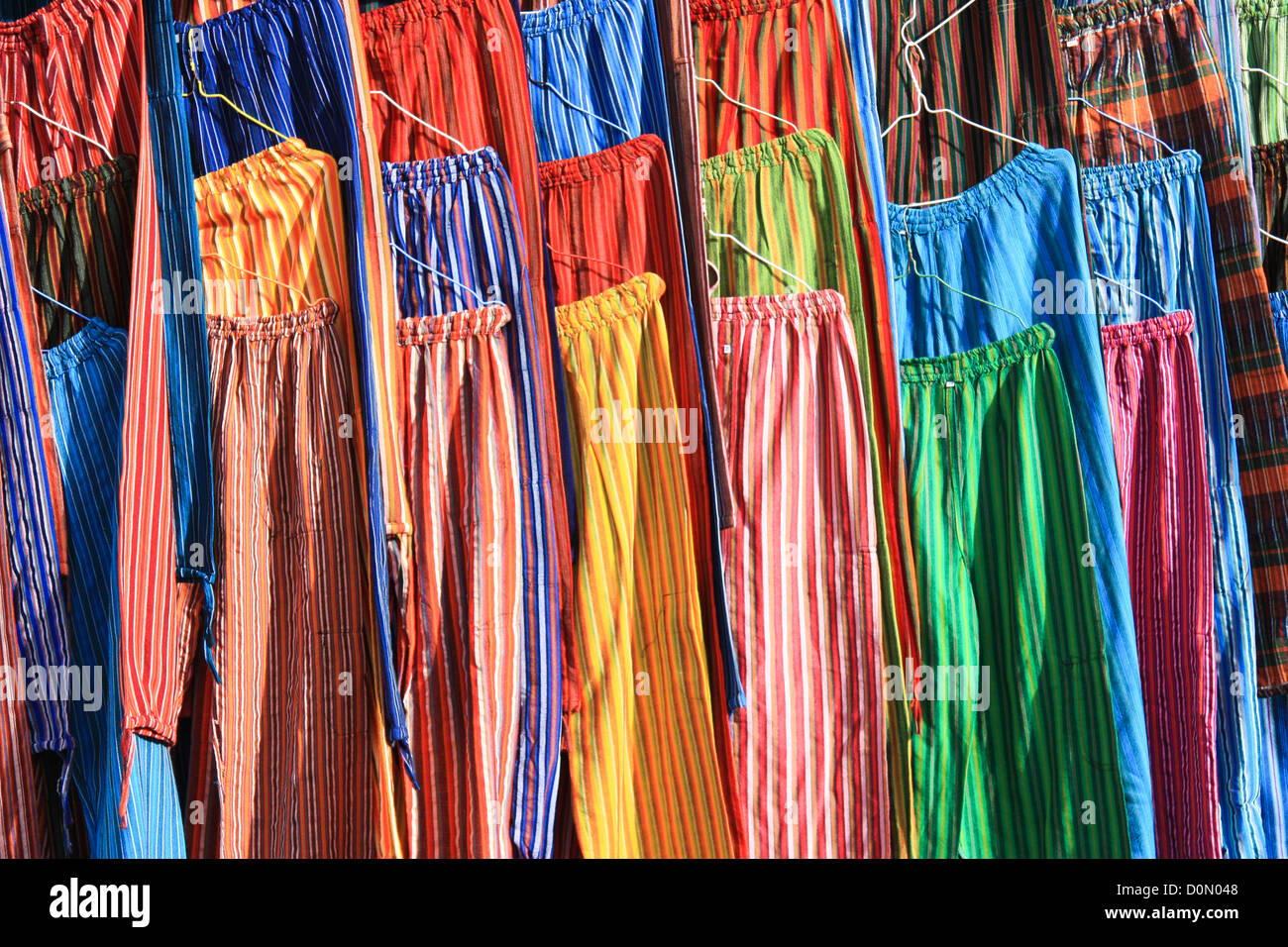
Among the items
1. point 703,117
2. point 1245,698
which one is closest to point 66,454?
point 703,117

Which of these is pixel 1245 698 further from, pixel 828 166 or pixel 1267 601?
pixel 828 166

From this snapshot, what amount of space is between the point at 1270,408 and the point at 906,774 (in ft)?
3.56

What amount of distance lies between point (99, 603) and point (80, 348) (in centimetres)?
49

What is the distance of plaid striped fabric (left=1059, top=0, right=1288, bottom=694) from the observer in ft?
7.95

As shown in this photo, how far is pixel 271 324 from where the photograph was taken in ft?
7.35

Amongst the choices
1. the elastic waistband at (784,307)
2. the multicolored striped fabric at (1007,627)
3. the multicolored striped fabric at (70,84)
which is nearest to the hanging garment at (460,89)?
the elastic waistband at (784,307)

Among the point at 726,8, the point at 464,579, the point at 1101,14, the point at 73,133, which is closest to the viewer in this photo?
the point at 464,579

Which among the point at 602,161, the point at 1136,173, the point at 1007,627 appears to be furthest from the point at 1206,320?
the point at 602,161

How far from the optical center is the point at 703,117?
7.88 ft

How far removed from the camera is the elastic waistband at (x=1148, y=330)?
2439 mm

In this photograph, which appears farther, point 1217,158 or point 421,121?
point 1217,158

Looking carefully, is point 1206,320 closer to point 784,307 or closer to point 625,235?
point 784,307

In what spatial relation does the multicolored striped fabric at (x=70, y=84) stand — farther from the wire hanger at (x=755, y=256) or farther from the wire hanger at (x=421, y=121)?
the wire hanger at (x=755, y=256)

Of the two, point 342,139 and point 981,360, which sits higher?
point 342,139
